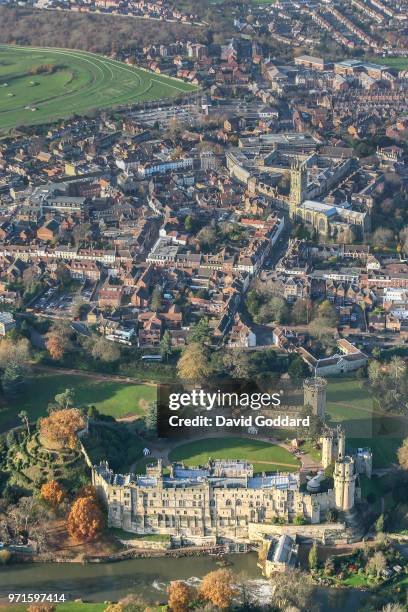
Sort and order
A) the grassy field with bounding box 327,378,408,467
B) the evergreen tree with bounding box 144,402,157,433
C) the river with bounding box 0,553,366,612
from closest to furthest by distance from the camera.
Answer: the river with bounding box 0,553,366,612, the grassy field with bounding box 327,378,408,467, the evergreen tree with bounding box 144,402,157,433

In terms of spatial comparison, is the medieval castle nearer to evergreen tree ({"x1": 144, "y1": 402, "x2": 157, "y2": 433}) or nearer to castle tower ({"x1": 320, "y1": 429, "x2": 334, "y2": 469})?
castle tower ({"x1": 320, "y1": 429, "x2": 334, "y2": 469})

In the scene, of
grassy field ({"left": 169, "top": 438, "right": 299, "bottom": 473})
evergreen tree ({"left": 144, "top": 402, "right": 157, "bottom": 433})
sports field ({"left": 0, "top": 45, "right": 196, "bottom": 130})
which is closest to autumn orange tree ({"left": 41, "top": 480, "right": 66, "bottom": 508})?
grassy field ({"left": 169, "top": 438, "right": 299, "bottom": 473})

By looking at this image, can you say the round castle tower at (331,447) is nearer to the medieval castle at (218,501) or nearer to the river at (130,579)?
the medieval castle at (218,501)

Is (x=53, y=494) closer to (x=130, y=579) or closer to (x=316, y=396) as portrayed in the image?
(x=130, y=579)

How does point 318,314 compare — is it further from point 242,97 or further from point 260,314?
point 242,97

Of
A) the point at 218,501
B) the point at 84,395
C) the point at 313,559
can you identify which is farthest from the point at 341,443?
the point at 84,395

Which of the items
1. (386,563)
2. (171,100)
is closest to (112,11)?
(171,100)
